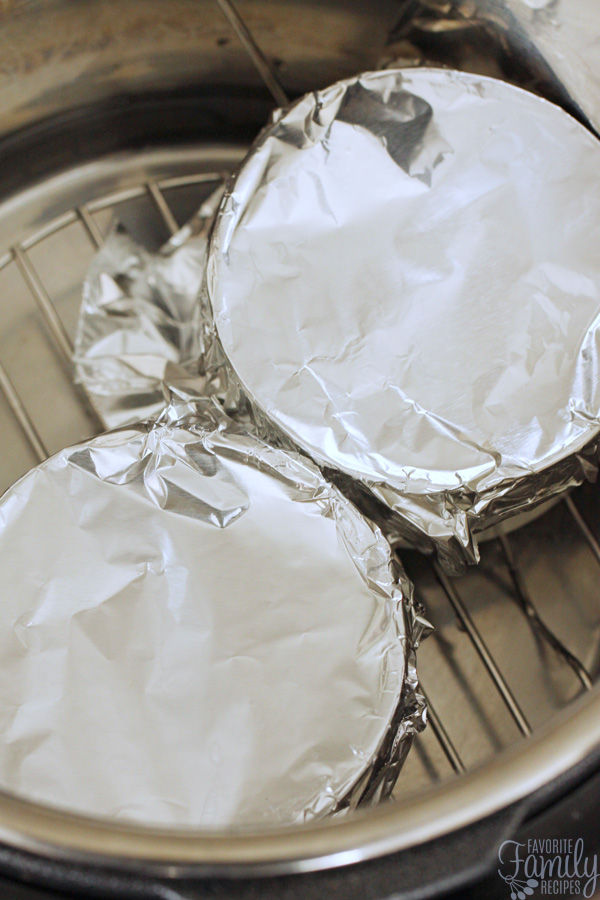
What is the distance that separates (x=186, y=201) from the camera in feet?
3.25

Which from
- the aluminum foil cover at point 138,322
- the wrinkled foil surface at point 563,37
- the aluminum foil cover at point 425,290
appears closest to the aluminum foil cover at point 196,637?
the aluminum foil cover at point 425,290

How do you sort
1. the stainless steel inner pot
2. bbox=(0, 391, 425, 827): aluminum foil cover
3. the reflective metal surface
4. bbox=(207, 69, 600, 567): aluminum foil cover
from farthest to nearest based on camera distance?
the stainless steel inner pot
bbox=(207, 69, 600, 567): aluminum foil cover
bbox=(0, 391, 425, 827): aluminum foil cover
the reflective metal surface

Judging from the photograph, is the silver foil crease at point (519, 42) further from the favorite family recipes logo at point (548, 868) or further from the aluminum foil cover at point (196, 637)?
the favorite family recipes logo at point (548, 868)

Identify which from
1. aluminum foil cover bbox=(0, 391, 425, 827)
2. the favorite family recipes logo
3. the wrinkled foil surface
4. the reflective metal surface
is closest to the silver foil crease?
the wrinkled foil surface

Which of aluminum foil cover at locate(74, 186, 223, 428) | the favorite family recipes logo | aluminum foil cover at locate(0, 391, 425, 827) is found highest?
aluminum foil cover at locate(74, 186, 223, 428)

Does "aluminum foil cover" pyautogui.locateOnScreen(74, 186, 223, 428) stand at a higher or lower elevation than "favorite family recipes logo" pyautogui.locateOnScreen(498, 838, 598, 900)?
higher

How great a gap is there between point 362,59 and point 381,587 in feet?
2.26

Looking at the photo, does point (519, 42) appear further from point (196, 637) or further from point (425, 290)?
point (196, 637)

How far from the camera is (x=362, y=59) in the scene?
91cm

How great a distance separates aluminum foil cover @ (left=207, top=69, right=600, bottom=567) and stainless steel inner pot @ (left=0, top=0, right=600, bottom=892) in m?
0.15

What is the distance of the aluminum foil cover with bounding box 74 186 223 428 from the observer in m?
0.82

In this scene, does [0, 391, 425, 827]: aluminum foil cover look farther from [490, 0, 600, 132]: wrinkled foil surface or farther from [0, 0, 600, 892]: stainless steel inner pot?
[490, 0, 600, 132]: wrinkled foil surface

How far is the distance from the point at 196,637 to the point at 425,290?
382 mm

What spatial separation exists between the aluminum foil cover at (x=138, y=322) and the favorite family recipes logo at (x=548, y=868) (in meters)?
0.53
